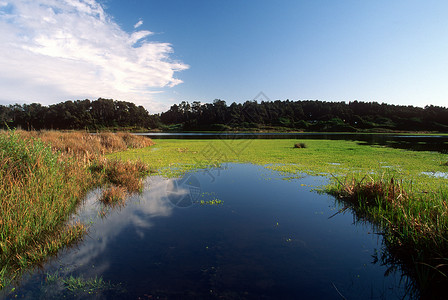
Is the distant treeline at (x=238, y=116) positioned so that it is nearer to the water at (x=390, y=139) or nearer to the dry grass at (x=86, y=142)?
the water at (x=390, y=139)

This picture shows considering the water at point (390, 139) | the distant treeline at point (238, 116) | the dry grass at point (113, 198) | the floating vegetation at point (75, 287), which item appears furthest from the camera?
the distant treeline at point (238, 116)

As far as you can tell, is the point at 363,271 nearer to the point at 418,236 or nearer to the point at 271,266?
the point at 418,236

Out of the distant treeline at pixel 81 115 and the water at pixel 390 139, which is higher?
the distant treeline at pixel 81 115

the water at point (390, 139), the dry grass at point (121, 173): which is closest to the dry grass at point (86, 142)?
the dry grass at point (121, 173)

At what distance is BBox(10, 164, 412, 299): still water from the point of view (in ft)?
11.4

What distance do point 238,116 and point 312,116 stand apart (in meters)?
59.4

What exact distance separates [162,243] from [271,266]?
233 centimetres

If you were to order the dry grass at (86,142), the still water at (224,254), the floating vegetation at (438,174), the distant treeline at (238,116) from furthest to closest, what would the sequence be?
1. the distant treeline at (238,116)
2. the dry grass at (86,142)
3. the floating vegetation at (438,174)
4. the still water at (224,254)

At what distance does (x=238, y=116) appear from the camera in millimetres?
90312

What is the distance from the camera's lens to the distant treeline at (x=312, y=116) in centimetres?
10169

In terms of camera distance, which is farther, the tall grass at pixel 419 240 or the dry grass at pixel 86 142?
the dry grass at pixel 86 142

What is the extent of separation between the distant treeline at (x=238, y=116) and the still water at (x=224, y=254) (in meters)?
70.5

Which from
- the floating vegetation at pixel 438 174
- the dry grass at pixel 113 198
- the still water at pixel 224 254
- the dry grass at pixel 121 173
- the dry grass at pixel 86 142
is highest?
the dry grass at pixel 86 142

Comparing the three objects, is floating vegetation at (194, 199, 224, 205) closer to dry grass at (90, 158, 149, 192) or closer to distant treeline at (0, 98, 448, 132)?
dry grass at (90, 158, 149, 192)
